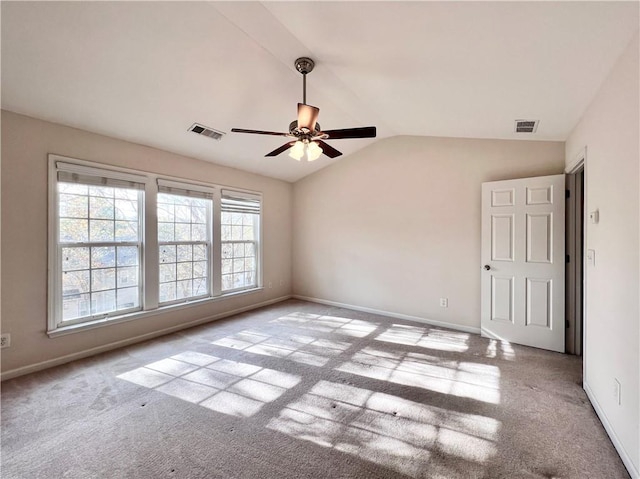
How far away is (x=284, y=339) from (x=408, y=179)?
2982 mm

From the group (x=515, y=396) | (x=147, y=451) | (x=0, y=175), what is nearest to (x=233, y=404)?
(x=147, y=451)

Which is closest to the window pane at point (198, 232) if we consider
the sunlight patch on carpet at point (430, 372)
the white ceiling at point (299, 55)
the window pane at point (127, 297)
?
the window pane at point (127, 297)

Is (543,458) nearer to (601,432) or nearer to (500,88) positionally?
(601,432)

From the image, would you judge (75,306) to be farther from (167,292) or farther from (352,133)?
(352,133)

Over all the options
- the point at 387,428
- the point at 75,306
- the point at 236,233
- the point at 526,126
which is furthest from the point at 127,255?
the point at 526,126

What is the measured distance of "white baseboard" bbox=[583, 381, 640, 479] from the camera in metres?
1.56

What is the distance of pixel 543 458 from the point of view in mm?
1705

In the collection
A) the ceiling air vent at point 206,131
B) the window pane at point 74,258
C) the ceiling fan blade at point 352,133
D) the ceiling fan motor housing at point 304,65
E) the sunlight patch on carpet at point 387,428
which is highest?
the ceiling fan motor housing at point 304,65

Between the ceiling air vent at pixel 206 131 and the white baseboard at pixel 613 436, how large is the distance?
4.46 m

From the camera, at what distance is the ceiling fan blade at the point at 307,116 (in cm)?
214

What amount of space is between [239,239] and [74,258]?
2.28 meters

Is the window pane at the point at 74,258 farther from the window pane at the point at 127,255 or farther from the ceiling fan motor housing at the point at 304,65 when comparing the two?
the ceiling fan motor housing at the point at 304,65

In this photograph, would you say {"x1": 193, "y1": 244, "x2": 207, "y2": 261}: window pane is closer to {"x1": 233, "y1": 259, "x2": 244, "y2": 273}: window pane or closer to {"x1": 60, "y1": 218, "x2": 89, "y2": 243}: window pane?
{"x1": 233, "y1": 259, "x2": 244, "y2": 273}: window pane

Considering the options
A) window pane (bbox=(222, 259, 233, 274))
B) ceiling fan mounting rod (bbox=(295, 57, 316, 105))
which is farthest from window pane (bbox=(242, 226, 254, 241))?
ceiling fan mounting rod (bbox=(295, 57, 316, 105))
